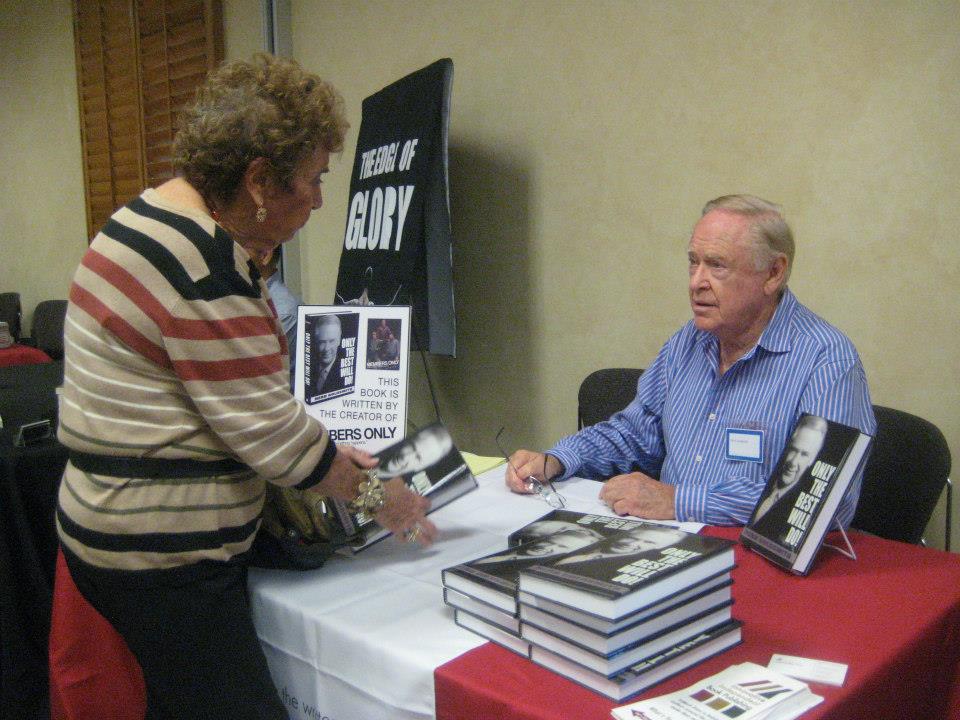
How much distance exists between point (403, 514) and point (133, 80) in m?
5.16

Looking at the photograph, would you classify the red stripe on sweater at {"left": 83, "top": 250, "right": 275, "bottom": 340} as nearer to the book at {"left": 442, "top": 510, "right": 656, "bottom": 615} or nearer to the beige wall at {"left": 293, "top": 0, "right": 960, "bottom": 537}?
the book at {"left": 442, "top": 510, "right": 656, "bottom": 615}

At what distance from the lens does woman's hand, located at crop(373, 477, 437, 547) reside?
133 centimetres

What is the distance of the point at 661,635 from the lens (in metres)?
1.00

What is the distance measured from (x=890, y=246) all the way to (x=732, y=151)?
0.62 meters

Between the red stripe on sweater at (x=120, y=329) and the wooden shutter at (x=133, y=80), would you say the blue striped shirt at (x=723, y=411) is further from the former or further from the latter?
the wooden shutter at (x=133, y=80)

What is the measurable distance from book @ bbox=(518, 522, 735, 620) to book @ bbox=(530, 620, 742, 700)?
0.26 ft

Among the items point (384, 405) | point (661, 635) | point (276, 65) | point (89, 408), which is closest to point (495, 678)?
point (661, 635)

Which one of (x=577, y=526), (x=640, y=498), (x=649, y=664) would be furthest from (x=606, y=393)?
(x=649, y=664)

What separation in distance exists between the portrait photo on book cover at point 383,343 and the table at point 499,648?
33.1 inches

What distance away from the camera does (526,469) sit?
73.0 inches

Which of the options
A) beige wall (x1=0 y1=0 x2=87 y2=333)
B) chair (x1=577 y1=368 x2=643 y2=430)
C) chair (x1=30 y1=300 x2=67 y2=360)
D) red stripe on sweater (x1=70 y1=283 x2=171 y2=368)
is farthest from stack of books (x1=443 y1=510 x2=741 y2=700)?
beige wall (x1=0 y1=0 x2=87 y2=333)

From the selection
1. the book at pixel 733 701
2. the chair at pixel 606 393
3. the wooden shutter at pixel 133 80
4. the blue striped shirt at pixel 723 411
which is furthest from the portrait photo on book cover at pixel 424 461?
the wooden shutter at pixel 133 80

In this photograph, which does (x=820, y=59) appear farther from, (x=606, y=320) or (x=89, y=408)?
(x=89, y=408)

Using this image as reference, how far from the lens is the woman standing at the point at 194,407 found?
1089 millimetres
